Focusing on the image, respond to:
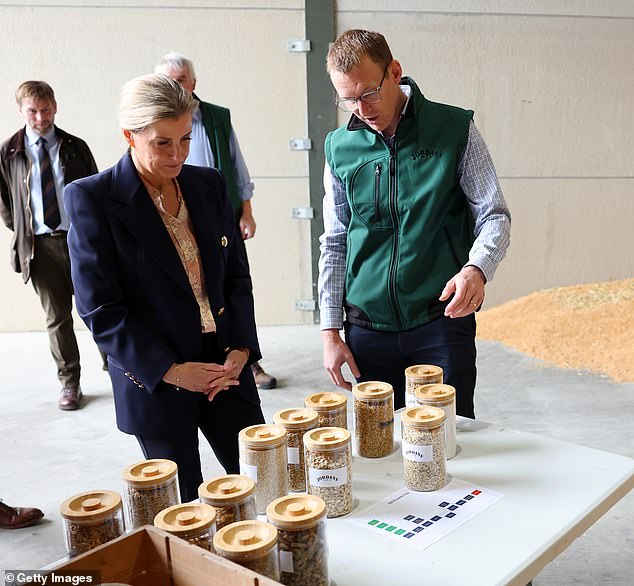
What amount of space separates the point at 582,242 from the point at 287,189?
94.6 inches

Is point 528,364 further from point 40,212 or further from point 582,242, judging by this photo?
point 40,212

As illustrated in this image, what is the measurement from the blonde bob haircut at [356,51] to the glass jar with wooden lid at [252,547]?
117 centimetres

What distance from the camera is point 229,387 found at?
6.40 feet

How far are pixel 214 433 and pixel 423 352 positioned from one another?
60 cm

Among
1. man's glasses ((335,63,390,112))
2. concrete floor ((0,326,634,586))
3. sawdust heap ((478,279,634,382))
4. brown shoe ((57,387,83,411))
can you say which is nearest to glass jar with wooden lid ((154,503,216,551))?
man's glasses ((335,63,390,112))

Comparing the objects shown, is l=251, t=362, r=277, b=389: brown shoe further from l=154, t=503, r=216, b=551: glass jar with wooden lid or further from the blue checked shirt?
l=154, t=503, r=216, b=551: glass jar with wooden lid

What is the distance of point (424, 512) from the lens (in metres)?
1.37

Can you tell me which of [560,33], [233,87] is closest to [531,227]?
[560,33]

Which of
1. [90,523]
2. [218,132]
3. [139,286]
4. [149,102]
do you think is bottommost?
[90,523]

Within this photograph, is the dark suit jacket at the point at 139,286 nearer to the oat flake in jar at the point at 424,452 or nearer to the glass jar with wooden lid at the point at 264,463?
the glass jar with wooden lid at the point at 264,463

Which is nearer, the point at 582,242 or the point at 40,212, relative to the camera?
the point at 40,212

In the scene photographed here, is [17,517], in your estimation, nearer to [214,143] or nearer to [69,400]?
[69,400]

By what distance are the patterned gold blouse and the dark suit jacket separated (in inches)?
0.6

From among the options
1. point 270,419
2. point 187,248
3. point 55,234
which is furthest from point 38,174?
point 187,248
